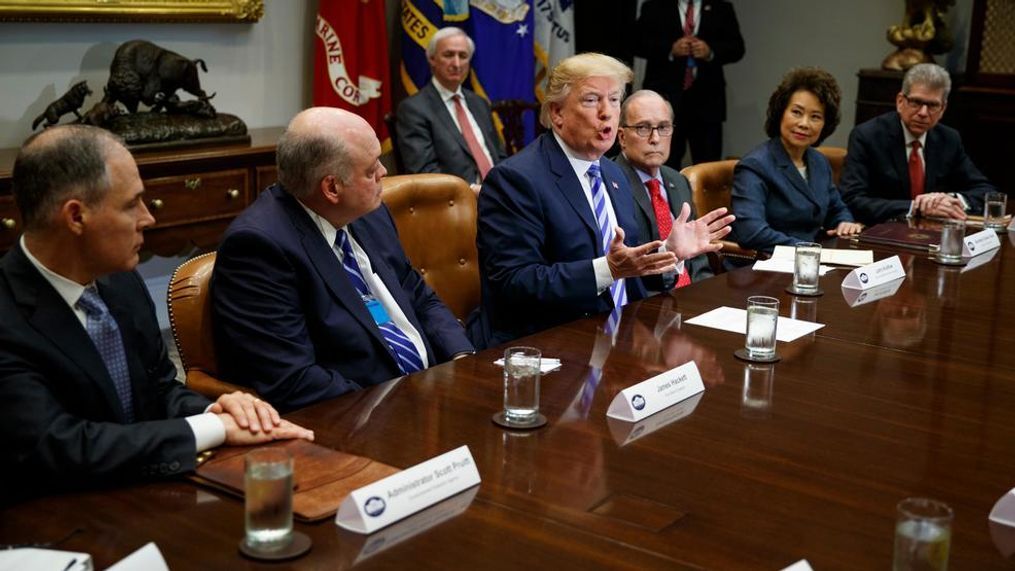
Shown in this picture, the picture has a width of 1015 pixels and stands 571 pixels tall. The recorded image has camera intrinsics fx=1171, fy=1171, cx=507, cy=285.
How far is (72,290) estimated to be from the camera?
1891 millimetres

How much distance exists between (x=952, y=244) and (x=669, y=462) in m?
2.05

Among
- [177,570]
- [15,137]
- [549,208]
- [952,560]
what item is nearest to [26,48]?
[15,137]

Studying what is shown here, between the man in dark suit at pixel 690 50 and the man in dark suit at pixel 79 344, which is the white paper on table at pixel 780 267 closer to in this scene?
the man in dark suit at pixel 79 344

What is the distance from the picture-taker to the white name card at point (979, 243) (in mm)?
3620

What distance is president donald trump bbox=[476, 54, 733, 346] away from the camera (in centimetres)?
301

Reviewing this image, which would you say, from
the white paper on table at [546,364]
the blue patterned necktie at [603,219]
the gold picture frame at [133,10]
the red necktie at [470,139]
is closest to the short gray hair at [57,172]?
the white paper on table at [546,364]

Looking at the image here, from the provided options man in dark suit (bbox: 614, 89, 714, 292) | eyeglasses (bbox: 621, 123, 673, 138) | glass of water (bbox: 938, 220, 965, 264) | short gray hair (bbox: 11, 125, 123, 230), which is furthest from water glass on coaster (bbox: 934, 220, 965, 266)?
short gray hair (bbox: 11, 125, 123, 230)

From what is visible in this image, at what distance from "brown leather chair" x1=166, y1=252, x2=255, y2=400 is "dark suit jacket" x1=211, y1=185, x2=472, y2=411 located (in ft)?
0.08

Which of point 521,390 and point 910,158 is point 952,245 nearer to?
point 910,158

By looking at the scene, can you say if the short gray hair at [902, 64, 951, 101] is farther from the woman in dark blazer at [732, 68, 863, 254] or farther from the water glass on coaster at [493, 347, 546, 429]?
the water glass on coaster at [493, 347, 546, 429]

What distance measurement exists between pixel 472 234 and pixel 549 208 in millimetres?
387

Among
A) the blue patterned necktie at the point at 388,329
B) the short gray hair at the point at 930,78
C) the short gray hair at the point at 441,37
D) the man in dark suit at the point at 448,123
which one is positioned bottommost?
the blue patterned necktie at the point at 388,329

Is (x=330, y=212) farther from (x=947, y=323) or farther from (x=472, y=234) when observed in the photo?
(x=947, y=323)

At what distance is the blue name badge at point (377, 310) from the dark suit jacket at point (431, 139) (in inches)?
101
